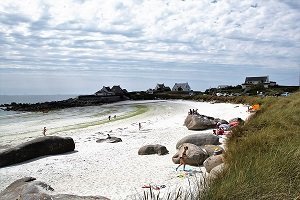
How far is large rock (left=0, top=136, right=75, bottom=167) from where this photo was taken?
17.3 meters

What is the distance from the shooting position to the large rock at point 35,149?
56.8ft

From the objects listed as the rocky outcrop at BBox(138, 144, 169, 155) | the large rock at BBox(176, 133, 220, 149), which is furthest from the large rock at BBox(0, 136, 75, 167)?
the large rock at BBox(176, 133, 220, 149)

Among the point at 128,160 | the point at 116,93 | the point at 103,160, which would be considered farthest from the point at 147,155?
the point at 116,93

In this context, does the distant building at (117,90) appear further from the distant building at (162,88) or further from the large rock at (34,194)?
the large rock at (34,194)

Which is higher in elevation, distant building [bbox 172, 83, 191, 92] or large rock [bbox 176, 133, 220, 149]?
distant building [bbox 172, 83, 191, 92]

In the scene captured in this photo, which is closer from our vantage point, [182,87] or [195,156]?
[195,156]

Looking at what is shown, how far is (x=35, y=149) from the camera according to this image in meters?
18.6

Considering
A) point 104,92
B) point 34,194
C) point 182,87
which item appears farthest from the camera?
point 182,87

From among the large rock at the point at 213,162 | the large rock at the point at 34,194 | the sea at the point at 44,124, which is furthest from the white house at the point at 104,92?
Answer: the large rock at the point at 34,194

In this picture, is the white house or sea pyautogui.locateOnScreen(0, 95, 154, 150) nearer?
sea pyautogui.locateOnScreen(0, 95, 154, 150)

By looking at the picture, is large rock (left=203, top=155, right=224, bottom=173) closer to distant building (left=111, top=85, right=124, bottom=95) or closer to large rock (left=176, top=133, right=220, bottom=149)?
large rock (left=176, top=133, right=220, bottom=149)

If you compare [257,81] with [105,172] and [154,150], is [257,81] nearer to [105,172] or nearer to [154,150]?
[154,150]

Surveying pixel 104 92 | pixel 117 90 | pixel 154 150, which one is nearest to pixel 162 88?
pixel 117 90

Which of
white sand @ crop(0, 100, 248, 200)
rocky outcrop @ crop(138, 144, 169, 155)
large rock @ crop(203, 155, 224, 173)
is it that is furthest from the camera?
rocky outcrop @ crop(138, 144, 169, 155)
